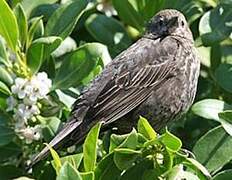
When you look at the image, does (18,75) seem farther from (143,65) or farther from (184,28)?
(184,28)

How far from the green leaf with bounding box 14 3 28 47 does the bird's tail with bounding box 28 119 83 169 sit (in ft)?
1.63

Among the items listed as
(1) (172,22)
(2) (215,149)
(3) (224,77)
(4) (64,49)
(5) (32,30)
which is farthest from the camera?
(1) (172,22)

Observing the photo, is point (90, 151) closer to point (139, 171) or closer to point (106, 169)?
point (106, 169)

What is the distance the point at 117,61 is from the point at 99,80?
0.15m

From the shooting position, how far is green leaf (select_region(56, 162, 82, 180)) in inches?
101

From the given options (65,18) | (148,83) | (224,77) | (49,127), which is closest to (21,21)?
(65,18)

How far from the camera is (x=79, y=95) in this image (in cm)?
418

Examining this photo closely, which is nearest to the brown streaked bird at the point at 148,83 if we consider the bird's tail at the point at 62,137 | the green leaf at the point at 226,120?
the bird's tail at the point at 62,137

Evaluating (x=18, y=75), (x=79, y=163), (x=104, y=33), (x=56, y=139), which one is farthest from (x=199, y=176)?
(x=104, y=33)

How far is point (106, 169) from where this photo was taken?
294 cm

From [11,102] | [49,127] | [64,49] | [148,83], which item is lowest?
[148,83]

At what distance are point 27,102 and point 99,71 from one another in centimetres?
55

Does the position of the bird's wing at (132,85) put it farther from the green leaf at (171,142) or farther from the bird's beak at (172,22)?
the green leaf at (171,142)

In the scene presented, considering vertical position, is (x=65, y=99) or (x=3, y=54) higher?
(x=3, y=54)
